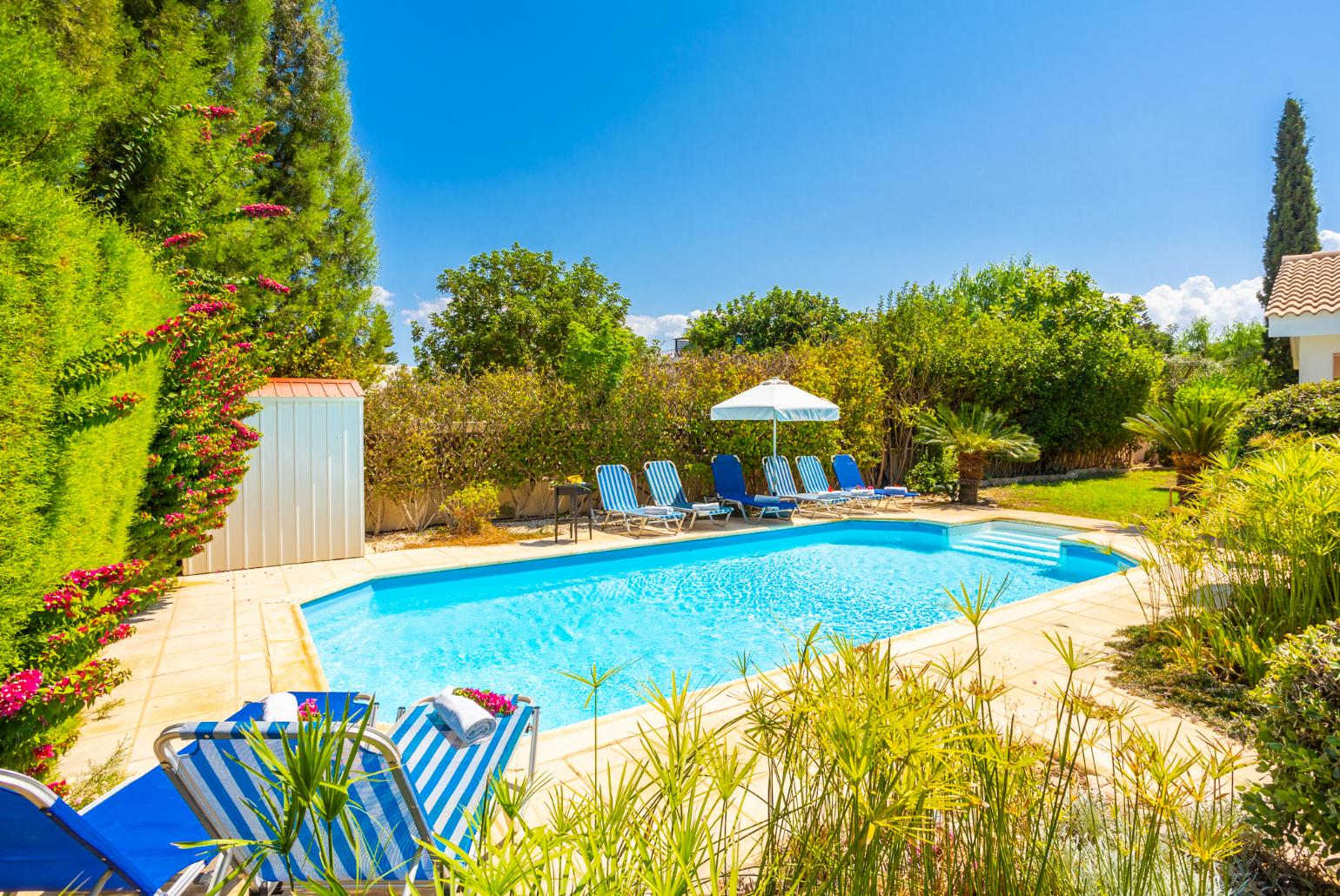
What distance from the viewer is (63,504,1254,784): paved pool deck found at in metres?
3.84

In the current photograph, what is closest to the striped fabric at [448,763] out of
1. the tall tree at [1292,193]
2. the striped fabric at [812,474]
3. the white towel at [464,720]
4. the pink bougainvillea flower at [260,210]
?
the white towel at [464,720]

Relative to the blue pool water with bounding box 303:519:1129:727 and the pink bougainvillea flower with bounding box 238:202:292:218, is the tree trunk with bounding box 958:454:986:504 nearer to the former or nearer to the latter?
the blue pool water with bounding box 303:519:1129:727

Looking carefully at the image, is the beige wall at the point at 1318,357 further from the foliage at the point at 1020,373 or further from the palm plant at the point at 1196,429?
the foliage at the point at 1020,373

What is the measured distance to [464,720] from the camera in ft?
9.95

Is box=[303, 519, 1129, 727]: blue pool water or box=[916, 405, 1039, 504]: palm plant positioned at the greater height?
box=[916, 405, 1039, 504]: palm plant

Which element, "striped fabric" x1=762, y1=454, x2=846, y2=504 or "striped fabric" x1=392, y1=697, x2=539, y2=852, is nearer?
"striped fabric" x1=392, y1=697, x2=539, y2=852

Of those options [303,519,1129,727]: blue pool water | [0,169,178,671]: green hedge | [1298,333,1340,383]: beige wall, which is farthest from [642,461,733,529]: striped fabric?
[1298,333,1340,383]: beige wall

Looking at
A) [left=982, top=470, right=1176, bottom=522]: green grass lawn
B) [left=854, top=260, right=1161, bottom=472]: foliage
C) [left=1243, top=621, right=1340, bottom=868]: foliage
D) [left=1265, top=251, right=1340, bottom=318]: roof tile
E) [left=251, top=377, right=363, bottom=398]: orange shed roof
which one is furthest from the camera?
[left=854, top=260, right=1161, bottom=472]: foliage

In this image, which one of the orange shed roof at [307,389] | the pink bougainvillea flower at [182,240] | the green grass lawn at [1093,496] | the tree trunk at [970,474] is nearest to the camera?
the pink bougainvillea flower at [182,240]

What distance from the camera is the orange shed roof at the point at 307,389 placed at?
8.27 m

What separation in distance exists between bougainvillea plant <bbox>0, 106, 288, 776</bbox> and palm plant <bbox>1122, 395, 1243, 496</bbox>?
43.9 feet

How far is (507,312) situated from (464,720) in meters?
24.1

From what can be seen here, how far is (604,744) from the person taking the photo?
12.2 ft

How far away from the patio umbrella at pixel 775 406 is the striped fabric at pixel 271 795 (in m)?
9.61
